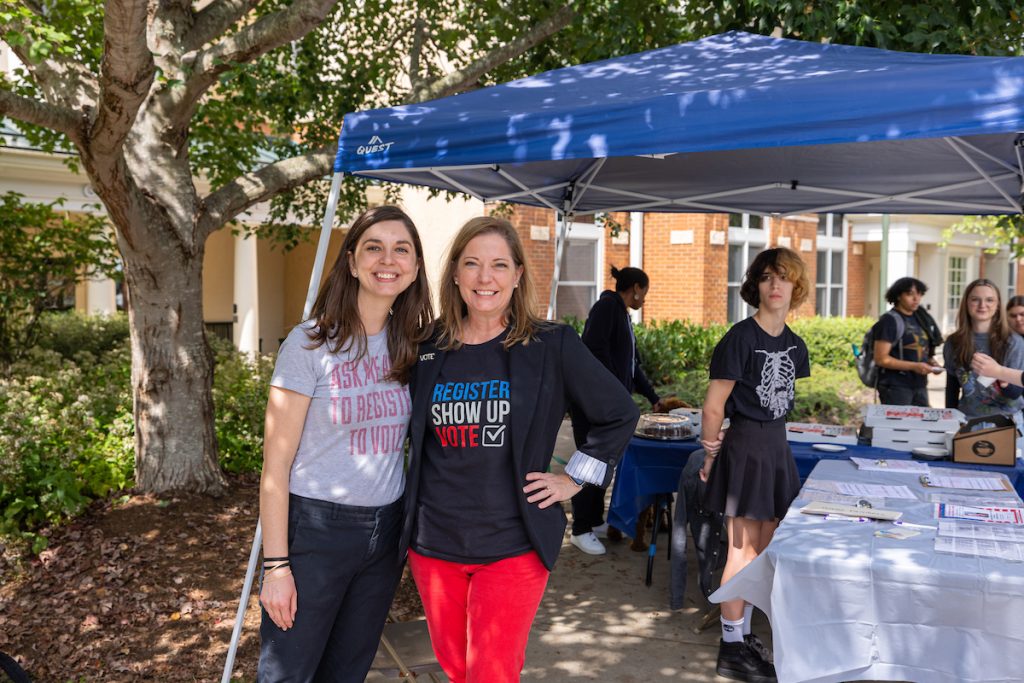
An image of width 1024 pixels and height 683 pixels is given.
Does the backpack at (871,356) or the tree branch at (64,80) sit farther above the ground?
the tree branch at (64,80)

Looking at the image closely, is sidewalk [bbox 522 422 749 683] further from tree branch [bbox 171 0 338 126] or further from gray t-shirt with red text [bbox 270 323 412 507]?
tree branch [bbox 171 0 338 126]

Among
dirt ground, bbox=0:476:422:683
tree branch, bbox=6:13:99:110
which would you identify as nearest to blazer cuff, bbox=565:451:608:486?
dirt ground, bbox=0:476:422:683

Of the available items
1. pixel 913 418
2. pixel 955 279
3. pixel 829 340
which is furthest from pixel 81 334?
pixel 955 279

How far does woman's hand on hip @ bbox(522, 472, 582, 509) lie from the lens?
2.47 m

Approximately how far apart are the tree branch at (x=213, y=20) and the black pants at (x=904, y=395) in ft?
18.2

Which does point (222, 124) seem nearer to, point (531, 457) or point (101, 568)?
point (101, 568)

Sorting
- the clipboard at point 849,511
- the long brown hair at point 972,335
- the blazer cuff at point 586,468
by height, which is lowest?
the clipboard at point 849,511

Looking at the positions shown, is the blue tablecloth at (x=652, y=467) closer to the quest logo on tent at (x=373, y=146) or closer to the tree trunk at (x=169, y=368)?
the quest logo on tent at (x=373, y=146)

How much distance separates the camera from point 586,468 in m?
2.58

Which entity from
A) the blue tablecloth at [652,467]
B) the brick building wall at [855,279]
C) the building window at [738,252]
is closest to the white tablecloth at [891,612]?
the blue tablecloth at [652,467]

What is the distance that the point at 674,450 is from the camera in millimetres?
5230

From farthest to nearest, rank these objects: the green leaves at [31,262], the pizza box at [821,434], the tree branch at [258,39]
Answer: the green leaves at [31,262] → the pizza box at [821,434] → the tree branch at [258,39]

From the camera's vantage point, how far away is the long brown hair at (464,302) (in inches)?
101

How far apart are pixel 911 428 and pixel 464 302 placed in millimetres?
3520
